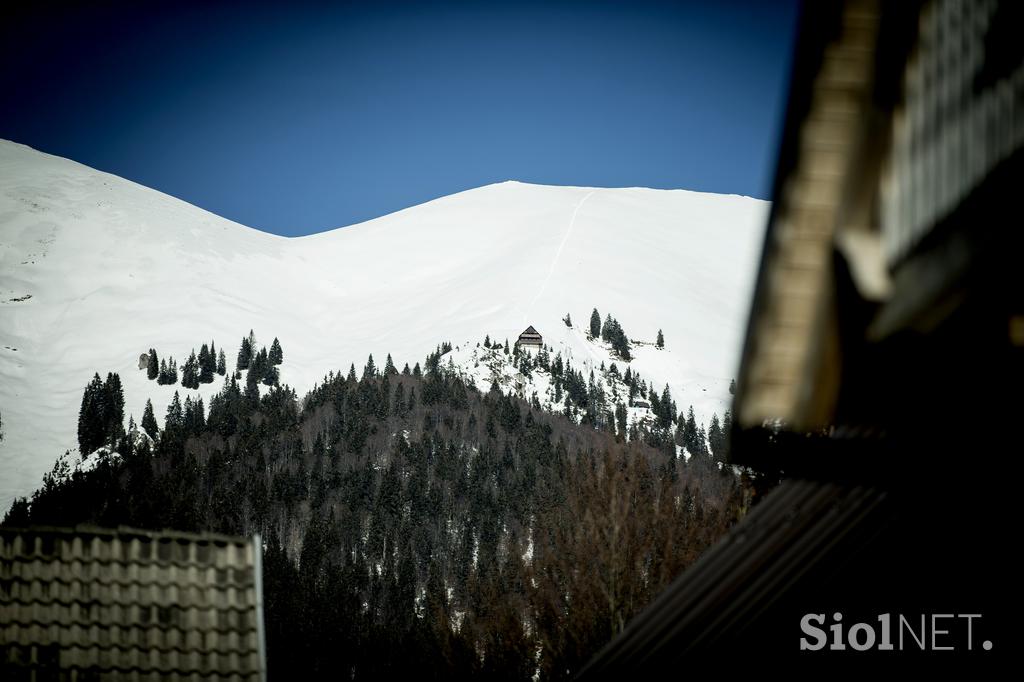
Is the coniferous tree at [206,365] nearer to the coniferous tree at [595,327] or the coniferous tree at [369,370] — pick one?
the coniferous tree at [369,370]

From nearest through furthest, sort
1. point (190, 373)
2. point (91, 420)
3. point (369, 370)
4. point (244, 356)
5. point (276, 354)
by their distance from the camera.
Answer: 1. point (91, 420)
2. point (369, 370)
3. point (190, 373)
4. point (244, 356)
5. point (276, 354)

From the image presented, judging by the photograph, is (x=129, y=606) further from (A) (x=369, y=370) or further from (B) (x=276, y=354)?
(B) (x=276, y=354)

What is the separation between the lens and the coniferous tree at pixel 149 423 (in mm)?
134950

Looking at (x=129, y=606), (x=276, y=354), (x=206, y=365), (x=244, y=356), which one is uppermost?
(x=276, y=354)

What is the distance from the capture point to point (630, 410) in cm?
14100

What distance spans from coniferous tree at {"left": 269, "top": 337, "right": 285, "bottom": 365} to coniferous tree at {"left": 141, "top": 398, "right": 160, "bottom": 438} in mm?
24536

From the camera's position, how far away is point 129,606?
286 inches

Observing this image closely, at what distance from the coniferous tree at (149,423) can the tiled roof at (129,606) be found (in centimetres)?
13833

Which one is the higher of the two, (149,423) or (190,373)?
(190,373)

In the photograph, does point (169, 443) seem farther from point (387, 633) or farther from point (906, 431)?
point (906, 431)

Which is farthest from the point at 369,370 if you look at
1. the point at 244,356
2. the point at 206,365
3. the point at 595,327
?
the point at 595,327

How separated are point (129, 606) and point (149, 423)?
143687 mm

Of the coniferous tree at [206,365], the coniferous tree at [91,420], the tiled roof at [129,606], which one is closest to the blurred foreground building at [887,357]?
the tiled roof at [129,606]

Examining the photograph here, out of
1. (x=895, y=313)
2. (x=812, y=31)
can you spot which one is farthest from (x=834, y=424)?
(x=812, y=31)
